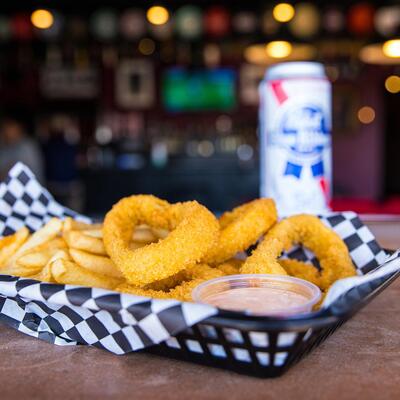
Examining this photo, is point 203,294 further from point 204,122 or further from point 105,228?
point 204,122

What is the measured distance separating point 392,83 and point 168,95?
4315 millimetres

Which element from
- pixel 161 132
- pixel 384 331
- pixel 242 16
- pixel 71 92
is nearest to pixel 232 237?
pixel 384 331

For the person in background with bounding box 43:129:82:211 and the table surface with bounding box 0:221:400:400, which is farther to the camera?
the person in background with bounding box 43:129:82:211

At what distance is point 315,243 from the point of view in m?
1.19

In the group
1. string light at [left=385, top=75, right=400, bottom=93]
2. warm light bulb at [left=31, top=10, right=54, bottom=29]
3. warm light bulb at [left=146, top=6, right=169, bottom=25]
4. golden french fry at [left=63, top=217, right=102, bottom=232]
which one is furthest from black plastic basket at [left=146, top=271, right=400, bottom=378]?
string light at [left=385, top=75, right=400, bottom=93]

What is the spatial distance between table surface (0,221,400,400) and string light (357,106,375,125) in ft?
30.9

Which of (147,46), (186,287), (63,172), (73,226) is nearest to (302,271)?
(186,287)

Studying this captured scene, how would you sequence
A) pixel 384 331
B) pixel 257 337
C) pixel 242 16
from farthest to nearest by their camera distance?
pixel 242 16 < pixel 384 331 < pixel 257 337

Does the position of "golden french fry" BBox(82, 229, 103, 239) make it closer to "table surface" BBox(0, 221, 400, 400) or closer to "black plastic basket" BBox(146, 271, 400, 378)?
"table surface" BBox(0, 221, 400, 400)

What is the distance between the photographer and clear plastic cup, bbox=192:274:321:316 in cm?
85

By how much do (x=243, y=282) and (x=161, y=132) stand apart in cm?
898

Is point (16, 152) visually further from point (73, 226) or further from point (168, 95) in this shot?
point (73, 226)

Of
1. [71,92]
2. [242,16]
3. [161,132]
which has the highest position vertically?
[242,16]

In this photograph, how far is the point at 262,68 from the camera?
992 centimetres
